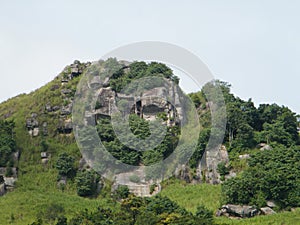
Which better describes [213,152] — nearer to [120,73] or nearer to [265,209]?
[265,209]

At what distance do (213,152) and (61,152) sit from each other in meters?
12.6

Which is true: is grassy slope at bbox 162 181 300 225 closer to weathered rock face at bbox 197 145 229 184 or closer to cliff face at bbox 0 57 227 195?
weathered rock face at bbox 197 145 229 184

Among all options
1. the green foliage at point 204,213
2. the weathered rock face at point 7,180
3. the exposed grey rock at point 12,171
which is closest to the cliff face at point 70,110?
the exposed grey rock at point 12,171

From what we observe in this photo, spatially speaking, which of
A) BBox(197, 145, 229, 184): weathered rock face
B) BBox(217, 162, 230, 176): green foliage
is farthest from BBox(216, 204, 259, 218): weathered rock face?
BBox(217, 162, 230, 176): green foliage

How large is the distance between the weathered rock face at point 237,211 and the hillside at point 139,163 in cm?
72

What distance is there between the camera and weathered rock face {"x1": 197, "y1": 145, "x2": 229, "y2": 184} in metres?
48.5

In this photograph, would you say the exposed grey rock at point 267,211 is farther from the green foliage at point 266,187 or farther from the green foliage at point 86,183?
the green foliage at point 86,183

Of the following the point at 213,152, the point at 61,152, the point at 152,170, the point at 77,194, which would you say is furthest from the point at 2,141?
the point at 213,152

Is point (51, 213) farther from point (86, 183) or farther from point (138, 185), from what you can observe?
point (138, 185)

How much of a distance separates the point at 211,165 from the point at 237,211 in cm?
827

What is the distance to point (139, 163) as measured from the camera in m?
50.5

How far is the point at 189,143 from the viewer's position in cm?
5094

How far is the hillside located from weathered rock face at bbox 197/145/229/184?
8 centimetres

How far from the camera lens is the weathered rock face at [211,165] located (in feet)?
159
